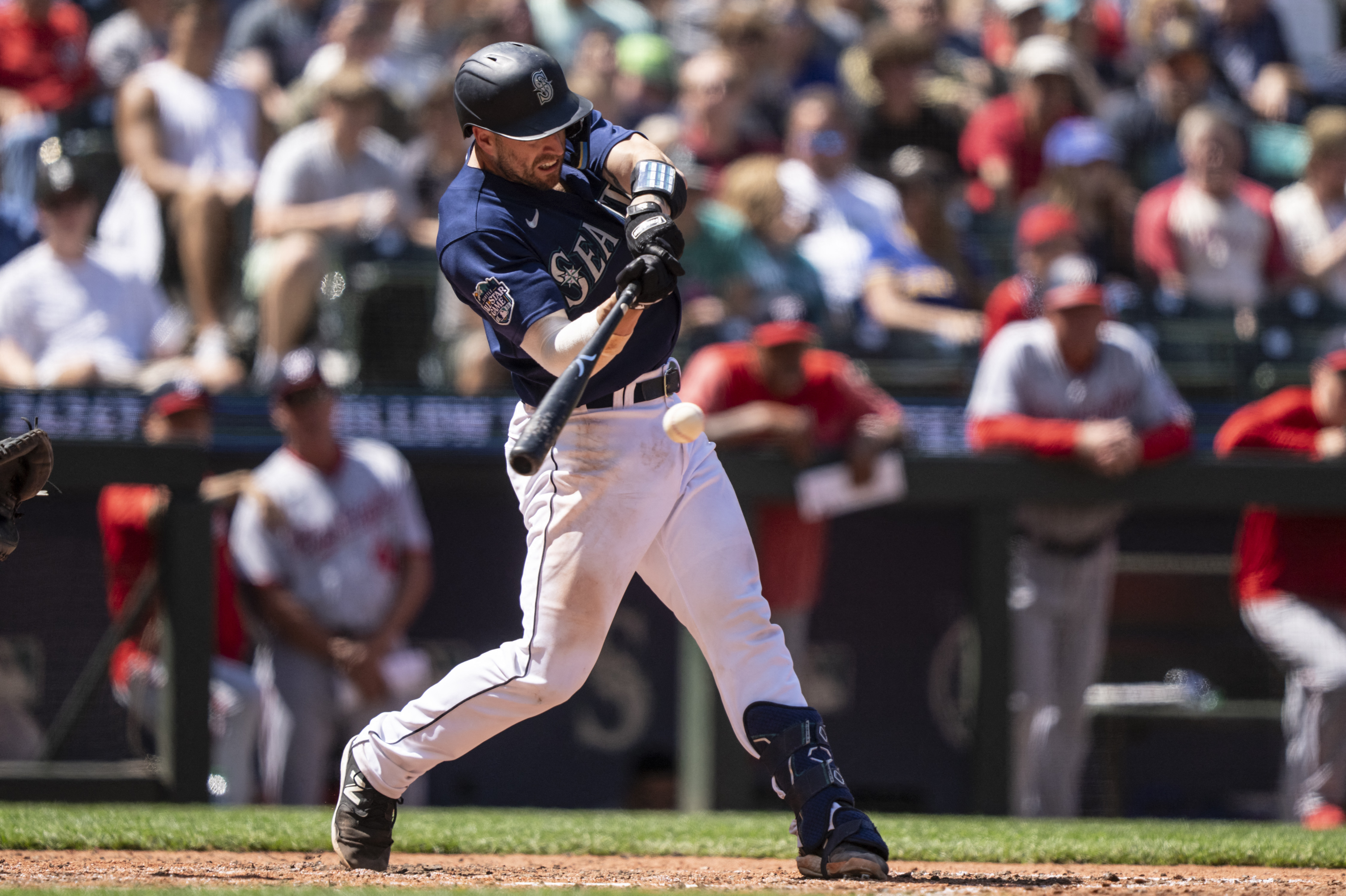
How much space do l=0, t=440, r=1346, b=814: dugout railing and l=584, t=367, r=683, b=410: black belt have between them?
2062 mm

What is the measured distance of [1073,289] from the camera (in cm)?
595

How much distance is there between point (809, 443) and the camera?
5746 millimetres

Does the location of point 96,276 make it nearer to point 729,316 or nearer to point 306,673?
point 306,673

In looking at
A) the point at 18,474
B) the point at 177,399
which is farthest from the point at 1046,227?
the point at 18,474

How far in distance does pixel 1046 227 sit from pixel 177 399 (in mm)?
3369

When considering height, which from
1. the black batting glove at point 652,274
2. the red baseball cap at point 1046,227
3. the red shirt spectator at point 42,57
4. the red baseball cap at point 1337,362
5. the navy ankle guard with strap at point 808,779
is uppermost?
the red shirt spectator at point 42,57

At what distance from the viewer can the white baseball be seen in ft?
10.4

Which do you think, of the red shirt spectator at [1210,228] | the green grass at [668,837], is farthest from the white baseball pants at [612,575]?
the red shirt spectator at [1210,228]

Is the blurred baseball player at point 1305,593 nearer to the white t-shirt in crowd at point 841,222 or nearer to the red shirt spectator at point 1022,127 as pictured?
the white t-shirt in crowd at point 841,222

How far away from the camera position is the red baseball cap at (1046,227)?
6.51m

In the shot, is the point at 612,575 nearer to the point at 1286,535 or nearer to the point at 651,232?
the point at 651,232

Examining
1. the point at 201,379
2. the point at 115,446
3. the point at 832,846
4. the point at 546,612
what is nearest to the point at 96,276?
the point at 201,379

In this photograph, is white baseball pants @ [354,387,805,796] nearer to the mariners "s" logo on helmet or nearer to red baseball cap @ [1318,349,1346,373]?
the mariners "s" logo on helmet

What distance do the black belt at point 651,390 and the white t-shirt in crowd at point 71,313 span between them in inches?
→ 127
